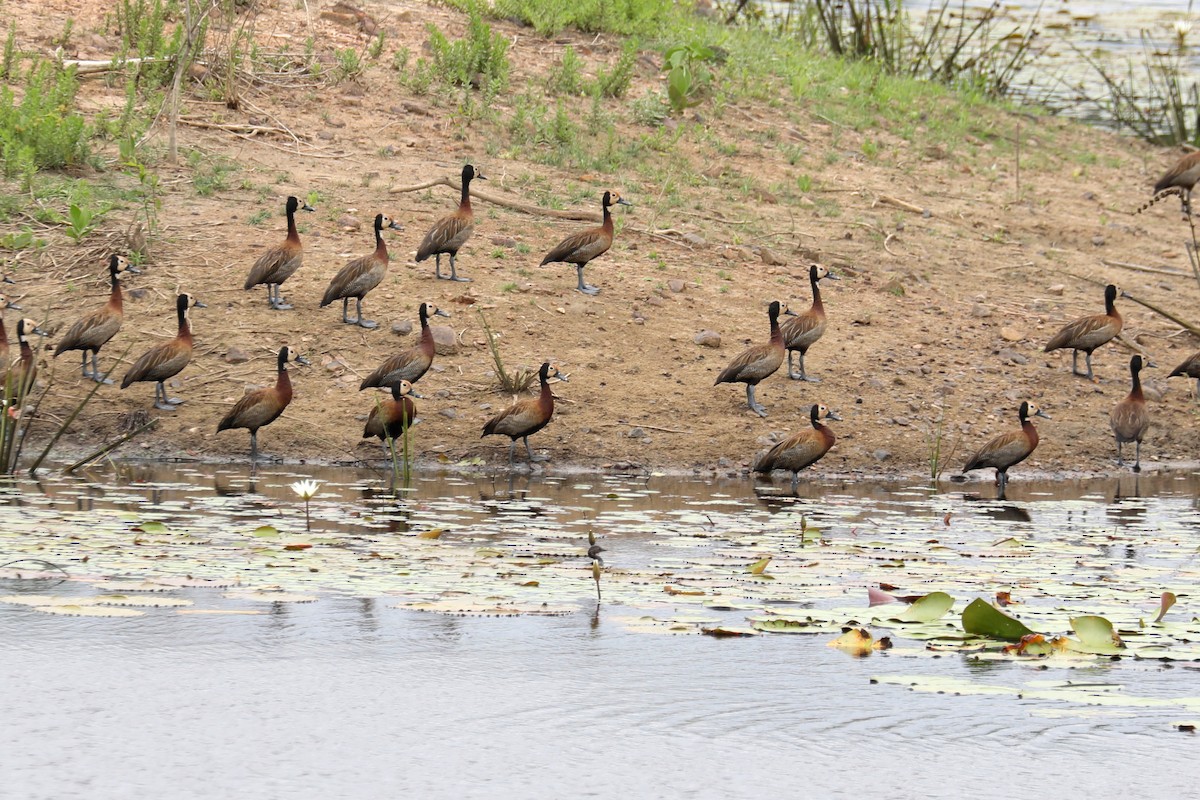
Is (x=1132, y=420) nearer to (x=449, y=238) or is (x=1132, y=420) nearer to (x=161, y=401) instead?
(x=449, y=238)

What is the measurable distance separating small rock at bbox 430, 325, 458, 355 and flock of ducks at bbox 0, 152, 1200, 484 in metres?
0.13

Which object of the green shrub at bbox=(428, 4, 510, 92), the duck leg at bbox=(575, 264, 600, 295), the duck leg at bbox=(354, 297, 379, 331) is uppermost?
the green shrub at bbox=(428, 4, 510, 92)

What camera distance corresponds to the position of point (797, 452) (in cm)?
1112

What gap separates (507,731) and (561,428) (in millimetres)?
6595

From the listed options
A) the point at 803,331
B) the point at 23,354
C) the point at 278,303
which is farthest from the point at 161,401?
the point at 803,331

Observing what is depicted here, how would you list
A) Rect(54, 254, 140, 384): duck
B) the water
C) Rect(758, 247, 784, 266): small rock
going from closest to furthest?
1. the water
2. Rect(54, 254, 140, 384): duck
3. Rect(758, 247, 784, 266): small rock

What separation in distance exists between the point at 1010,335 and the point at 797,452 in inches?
Result: 146

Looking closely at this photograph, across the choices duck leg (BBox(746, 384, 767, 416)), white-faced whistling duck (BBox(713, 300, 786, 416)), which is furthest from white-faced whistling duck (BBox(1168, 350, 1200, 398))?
duck leg (BBox(746, 384, 767, 416))

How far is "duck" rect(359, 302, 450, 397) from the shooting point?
38.3 feet

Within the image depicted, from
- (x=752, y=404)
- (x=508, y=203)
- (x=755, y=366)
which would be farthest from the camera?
(x=508, y=203)

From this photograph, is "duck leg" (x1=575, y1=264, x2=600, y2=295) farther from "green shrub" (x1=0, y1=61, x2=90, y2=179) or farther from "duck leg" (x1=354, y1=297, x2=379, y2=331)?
"green shrub" (x1=0, y1=61, x2=90, y2=179)

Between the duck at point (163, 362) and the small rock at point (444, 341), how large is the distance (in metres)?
1.82

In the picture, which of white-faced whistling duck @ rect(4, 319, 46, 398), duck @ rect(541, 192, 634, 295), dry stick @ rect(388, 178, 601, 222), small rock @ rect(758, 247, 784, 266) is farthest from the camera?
dry stick @ rect(388, 178, 601, 222)

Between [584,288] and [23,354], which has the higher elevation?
[584,288]
